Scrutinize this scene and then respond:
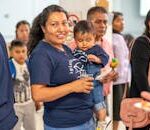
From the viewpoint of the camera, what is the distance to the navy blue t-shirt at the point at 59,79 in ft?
4.96

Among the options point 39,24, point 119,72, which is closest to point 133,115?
point 39,24

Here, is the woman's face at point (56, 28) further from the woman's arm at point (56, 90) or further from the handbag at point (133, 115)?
the handbag at point (133, 115)

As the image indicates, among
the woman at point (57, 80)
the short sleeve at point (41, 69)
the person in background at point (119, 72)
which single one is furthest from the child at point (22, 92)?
the short sleeve at point (41, 69)

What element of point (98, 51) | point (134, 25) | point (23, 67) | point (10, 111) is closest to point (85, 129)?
point (10, 111)

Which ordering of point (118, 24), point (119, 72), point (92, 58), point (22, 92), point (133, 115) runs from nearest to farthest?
point (133, 115) < point (92, 58) < point (22, 92) < point (119, 72) < point (118, 24)

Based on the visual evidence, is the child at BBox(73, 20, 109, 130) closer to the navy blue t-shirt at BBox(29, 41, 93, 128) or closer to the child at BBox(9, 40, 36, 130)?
the navy blue t-shirt at BBox(29, 41, 93, 128)

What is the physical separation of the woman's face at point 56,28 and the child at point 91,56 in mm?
458

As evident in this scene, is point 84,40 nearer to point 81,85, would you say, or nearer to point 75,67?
point 75,67

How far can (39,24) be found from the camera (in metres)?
1.69

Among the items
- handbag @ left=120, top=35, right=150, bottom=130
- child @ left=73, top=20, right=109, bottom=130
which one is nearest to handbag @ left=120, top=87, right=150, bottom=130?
handbag @ left=120, top=35, right=150, bottom=130

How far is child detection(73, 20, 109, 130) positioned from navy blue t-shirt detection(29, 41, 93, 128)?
0.36 m

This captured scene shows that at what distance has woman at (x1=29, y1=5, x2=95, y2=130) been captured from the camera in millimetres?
1504

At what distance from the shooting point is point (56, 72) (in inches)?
61.3

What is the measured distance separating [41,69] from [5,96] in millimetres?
203
